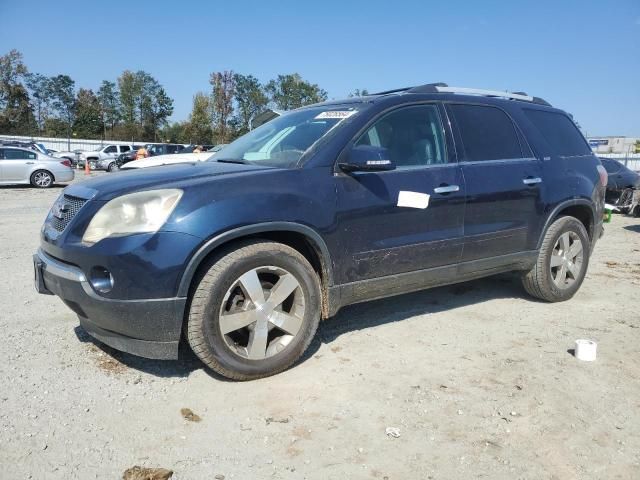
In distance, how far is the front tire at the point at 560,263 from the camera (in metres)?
4.62

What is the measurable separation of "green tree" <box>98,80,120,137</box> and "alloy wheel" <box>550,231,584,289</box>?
8046 cm

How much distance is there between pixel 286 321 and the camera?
3.19m

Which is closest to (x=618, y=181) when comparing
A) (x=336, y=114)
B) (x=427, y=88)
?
(x=427, y=88)

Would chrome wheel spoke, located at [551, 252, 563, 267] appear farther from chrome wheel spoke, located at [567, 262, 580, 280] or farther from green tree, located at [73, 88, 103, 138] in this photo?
green tree, located at [73, 88, 103, 138]

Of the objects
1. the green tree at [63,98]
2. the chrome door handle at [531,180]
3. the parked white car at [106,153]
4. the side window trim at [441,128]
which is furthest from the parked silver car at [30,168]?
the green tree at [63,98]

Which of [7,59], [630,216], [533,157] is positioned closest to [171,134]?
[7,59]

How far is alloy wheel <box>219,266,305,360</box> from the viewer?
9.93 ft

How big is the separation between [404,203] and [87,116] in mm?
79047

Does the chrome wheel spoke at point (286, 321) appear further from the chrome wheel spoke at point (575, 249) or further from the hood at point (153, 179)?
the chrome wheel spoke at point (575, 249)

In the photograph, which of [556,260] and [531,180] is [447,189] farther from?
[556,260]

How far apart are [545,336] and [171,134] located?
7424 centimetres

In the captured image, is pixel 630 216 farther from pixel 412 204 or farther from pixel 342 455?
pixel 342 455

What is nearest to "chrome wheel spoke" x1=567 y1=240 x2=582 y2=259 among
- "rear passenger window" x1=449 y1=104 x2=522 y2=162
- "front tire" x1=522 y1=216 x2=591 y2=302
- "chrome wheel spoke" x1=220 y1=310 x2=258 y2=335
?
"front tire" x1=522 y1=216 x2=591 y2=302

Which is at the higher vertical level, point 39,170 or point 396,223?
point 39,170
